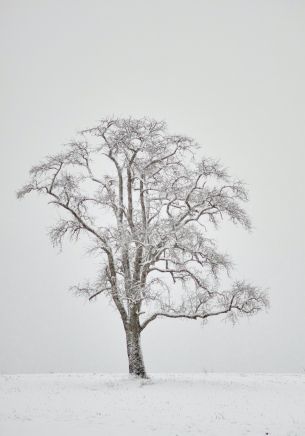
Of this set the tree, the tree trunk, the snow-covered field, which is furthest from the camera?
the tree trunk

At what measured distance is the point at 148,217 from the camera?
84.7 ft

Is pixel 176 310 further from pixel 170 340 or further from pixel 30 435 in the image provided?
pixel 170 340

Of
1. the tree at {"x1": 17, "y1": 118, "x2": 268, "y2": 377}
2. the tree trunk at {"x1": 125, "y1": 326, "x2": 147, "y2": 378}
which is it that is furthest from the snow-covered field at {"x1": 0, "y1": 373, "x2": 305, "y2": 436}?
the tree at {"x1": 17, "y1": 118, "x2": 268, "y2": 377}

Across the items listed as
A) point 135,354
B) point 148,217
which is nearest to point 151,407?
point 135,354

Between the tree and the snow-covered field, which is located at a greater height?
the tree

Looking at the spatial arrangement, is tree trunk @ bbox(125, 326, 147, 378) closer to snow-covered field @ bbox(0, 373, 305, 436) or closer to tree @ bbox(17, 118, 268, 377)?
tree @ bbox(17, 118, 268, 377)

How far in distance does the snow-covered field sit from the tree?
3.62 metres

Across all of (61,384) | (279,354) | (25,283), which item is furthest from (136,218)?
(25,283)

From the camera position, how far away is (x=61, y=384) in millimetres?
21922

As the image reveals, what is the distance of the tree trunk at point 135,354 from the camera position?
921 inches

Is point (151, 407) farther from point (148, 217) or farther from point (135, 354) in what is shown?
point (148, 217)

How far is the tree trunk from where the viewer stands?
23391mm

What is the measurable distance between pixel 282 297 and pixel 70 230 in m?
93.2

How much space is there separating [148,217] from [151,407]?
11.9m
